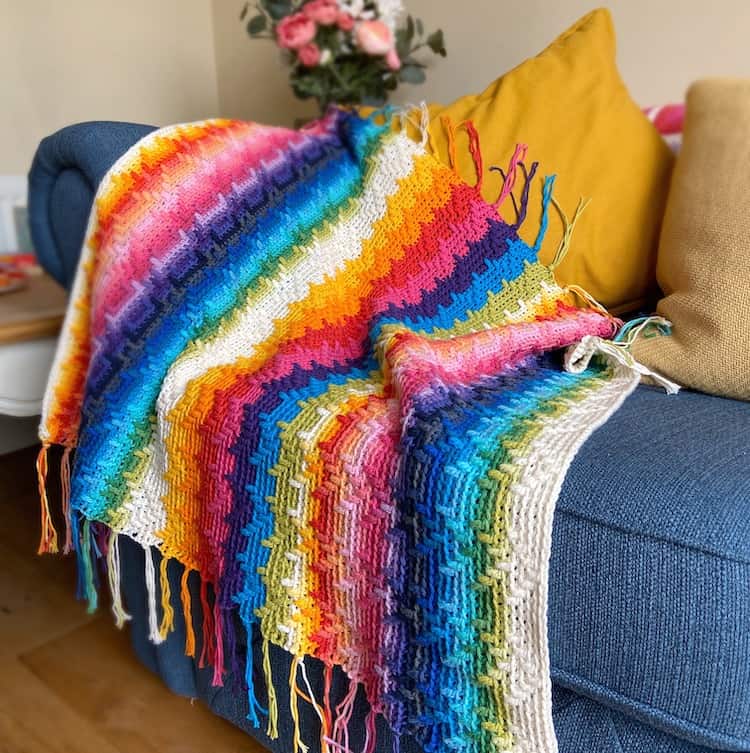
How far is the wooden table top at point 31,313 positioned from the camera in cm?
97

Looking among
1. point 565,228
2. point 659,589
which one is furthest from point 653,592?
point 565,228

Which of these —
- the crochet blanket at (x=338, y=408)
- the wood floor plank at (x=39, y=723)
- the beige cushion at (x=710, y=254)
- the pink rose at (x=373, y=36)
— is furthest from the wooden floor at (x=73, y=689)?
the pink rose at (x=373, y=36)

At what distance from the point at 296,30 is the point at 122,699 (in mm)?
1147

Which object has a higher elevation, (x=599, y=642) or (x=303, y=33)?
(x=303, y=33)

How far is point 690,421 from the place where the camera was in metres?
0.72

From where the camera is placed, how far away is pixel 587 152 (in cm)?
100

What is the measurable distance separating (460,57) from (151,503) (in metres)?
1.20

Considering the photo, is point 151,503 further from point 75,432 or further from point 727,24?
point 727,24

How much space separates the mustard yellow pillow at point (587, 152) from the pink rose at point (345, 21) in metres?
0.41

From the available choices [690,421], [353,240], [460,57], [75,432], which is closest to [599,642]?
[690,421]

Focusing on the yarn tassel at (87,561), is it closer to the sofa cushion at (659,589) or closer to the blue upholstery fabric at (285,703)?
the blue upholstery fabric at (285,703)

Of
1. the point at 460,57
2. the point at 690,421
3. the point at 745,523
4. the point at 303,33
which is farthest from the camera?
the point at 460,57

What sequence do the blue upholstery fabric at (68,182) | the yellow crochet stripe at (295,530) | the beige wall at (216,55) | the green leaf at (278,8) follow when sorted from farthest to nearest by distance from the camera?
1. the green leaf at (278,8)
2. the beige wall at (216,55)
3. the blue upholstery fabric at (68,182)
4. the yellow crochet stripe at (295,530)

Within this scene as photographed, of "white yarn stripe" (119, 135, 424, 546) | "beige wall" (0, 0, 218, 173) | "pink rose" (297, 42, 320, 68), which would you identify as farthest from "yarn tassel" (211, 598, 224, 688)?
"beige wall" (0, 0, 218, 173)
